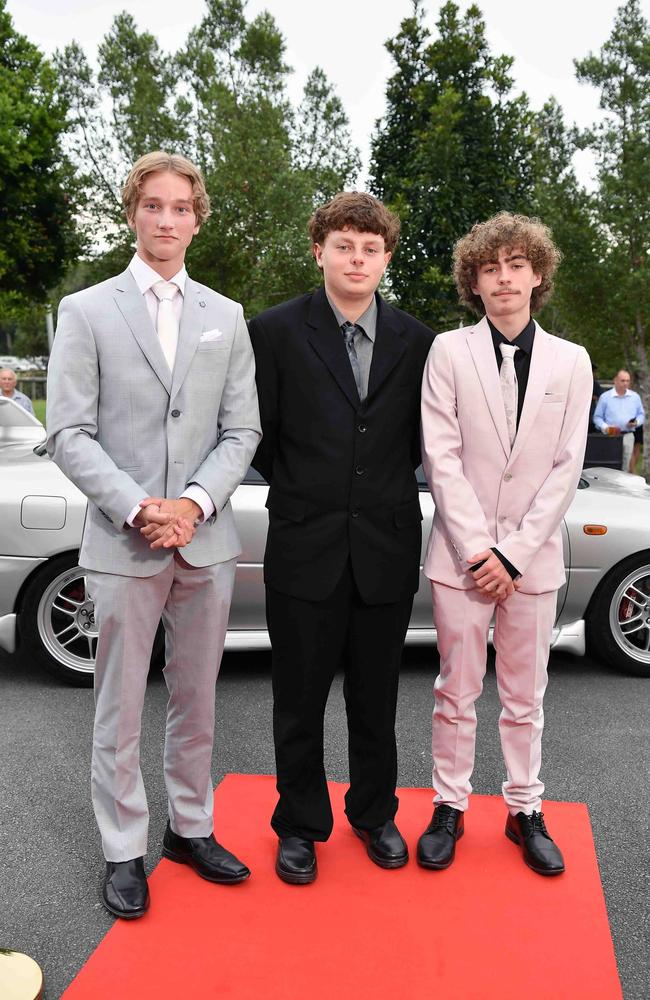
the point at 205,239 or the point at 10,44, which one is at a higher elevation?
the point at 10,44

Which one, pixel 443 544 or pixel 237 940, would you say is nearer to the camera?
pixel 237 940

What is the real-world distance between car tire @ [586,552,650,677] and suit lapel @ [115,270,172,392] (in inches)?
121

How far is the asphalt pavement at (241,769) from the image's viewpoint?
2.71 m

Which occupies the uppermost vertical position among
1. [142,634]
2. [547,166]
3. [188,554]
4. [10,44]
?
[10,44]

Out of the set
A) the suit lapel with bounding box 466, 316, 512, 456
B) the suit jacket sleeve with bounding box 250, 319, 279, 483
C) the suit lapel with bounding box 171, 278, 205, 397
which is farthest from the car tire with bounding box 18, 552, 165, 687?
the suit lapel with bounding box 466, 316, 512, 456

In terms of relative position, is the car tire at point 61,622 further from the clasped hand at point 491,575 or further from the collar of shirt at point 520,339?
the collar of shirt at point 520,339

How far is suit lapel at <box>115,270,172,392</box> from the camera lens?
2684mm

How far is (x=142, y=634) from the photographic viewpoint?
2.76 meters

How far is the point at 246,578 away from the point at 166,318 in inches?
83.3

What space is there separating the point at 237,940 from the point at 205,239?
19.5m

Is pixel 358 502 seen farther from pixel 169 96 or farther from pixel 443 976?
pixel 169 96

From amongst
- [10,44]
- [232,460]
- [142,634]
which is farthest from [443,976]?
[10,44]

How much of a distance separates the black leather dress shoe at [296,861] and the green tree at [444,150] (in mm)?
12388

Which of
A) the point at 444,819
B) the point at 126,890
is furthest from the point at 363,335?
the point at 126,890
